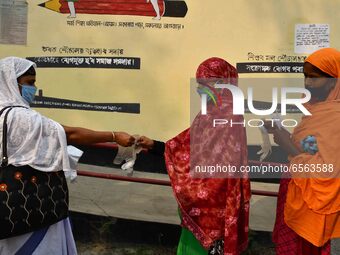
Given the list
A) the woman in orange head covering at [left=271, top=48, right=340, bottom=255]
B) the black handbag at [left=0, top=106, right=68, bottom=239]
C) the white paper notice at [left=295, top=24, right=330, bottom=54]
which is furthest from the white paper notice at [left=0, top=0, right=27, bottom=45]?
the woman in orange head covering at [left=271, top=48, right=340, bottom=255]

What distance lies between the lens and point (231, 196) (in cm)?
206

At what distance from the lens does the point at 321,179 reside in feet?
6.79

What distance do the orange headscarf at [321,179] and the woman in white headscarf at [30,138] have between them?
3.35 feet

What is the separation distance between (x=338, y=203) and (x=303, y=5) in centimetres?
152

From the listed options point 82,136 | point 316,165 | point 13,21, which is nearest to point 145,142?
point 82,136

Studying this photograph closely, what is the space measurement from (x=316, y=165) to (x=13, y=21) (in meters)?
2.36

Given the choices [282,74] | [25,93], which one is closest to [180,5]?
[282,74]

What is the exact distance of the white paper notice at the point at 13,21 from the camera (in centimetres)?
330

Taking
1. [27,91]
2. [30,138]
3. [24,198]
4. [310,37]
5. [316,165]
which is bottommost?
[24,198]

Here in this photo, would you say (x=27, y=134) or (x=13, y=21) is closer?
(x=27, y=134)

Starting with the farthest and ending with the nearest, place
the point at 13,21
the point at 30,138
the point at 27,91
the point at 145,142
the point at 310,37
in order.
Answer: the point at 13,21, the point at 310,37, the point at 145,142, the point at 27,91, the point at 30,138

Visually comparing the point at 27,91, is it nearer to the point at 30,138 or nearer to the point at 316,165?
the point at 30,138

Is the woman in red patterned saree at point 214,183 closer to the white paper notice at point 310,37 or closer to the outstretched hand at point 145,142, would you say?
the outstretched hand at point 145,142

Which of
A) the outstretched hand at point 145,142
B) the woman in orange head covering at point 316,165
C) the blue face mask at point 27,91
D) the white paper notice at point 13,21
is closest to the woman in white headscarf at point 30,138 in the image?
the blue face mask at point 27,91
